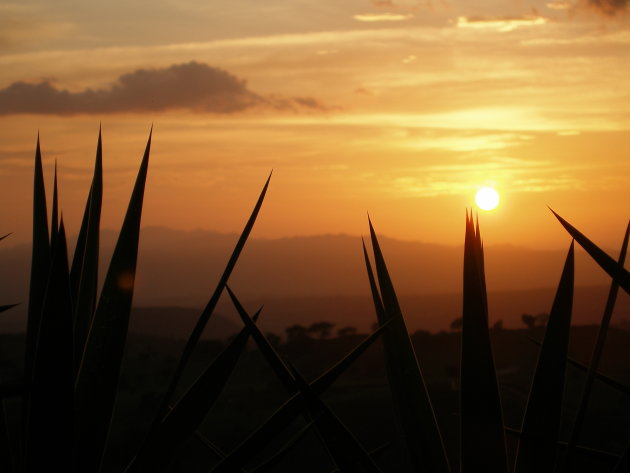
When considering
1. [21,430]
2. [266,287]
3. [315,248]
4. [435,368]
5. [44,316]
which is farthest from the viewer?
[315,248]

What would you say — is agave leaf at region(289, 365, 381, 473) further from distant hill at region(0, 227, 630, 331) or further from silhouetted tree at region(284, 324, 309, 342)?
distant hill at region(0, 227, 630, 331)

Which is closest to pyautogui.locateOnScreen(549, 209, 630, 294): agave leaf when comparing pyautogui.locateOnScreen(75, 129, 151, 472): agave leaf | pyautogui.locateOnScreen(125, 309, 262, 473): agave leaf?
pyautogui.locateOnScreen(125, 309, 262, 473): agave leaf

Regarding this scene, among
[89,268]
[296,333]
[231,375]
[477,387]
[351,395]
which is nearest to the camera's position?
[477,387]

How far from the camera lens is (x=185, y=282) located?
157 meters

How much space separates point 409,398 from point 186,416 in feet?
1.78

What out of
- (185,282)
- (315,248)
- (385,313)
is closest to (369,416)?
(385,313)

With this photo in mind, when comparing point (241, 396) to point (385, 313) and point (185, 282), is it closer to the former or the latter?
point (385, 313)

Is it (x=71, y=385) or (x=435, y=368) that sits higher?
(x=71, y=385)

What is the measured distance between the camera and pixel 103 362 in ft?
5.48

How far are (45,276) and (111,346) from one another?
352 mm

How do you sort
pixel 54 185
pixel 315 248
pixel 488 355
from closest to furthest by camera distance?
pixel 488 355, pixel 54 185, pixel 315 248

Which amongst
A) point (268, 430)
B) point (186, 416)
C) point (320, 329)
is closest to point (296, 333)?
point (320, 329)

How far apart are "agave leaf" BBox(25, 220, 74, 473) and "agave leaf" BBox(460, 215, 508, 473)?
2.51 ft

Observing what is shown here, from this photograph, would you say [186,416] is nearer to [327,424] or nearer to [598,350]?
[327,424]
